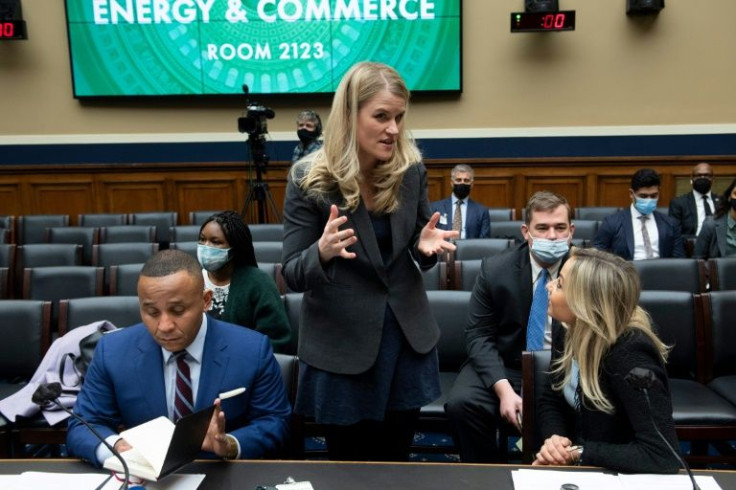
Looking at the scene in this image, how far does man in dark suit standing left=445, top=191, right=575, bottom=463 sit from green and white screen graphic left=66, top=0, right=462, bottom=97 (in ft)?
17.4

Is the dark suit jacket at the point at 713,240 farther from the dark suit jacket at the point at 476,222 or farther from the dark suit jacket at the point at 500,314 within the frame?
the dark suit jacket at the point at 500,314

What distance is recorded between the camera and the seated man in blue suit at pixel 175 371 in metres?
1.60

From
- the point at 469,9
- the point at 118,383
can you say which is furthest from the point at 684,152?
the point at 118,383

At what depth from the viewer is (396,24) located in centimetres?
749

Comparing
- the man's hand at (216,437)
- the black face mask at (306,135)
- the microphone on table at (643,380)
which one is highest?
the black face mask at (306,135)

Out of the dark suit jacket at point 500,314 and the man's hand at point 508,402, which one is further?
the dark suit jacket at point 500,314

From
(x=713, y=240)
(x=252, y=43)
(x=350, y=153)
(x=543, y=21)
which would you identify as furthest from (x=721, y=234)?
(x=252, y=43)

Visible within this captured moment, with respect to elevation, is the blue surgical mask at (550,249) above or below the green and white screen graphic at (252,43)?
below

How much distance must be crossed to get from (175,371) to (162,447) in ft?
1.14

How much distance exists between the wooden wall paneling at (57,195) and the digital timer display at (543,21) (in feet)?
18.2

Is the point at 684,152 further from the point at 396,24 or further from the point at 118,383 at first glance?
the point at 118,383

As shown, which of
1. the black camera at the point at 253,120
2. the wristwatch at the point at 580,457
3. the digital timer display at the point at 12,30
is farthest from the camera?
the digital timer display at the point at 12,30

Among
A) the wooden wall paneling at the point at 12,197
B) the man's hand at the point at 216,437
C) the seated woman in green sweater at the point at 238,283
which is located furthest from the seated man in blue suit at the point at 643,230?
the wooden wall paneling at the point at 12,197

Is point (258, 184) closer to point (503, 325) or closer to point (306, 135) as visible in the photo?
point (306, 135)
